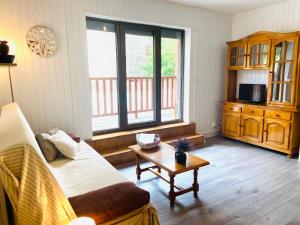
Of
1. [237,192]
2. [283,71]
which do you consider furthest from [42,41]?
[283,71]

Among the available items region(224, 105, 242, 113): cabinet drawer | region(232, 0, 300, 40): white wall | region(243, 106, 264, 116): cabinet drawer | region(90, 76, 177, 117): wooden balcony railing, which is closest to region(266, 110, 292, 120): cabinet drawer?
region(243, 106, 264, 116): cabinet drawer

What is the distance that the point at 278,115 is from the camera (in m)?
3.65

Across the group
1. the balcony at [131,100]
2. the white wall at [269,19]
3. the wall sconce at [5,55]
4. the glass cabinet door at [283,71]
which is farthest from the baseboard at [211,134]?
the wall sconce at [5,55]

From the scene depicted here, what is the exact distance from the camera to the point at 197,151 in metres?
3.96

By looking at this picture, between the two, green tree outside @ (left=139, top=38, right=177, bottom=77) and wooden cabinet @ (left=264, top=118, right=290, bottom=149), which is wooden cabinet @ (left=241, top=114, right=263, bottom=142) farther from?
green tree outside @ (left=139, top=38, right=177, bottom=77)

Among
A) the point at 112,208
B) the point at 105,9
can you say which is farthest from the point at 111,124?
the point at 112,208

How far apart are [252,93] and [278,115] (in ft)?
2.42

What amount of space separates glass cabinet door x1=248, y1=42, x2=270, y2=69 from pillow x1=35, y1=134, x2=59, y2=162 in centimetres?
370

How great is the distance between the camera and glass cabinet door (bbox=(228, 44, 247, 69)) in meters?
4.23

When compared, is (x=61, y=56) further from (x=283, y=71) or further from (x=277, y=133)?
(x=277, y=133)

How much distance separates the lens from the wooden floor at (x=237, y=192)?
2111 mm

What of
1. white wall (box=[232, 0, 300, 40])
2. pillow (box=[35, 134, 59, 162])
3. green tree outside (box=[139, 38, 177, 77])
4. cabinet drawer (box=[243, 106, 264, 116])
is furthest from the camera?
green tree outside (box=[139, 38, 177, 77])

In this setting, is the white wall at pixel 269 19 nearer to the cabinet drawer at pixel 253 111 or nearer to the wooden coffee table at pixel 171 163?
the cabinet drawer at pixel 253 111

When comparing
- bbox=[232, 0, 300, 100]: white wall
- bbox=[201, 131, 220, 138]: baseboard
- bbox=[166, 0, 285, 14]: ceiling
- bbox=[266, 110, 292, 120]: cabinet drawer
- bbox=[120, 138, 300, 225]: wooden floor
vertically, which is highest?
bbox=[166, 0, 285, 14]: ceiling
